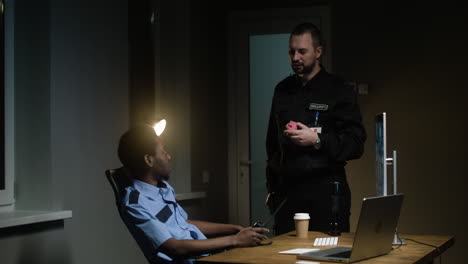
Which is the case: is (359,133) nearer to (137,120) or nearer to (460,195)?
→ (137,120)

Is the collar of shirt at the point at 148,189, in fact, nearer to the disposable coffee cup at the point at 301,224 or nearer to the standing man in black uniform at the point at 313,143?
the disposable coffee cup at the point at 301,224

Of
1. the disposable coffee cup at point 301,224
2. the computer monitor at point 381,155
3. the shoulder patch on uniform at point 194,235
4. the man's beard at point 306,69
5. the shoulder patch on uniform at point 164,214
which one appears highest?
the man's beard at point 306,69

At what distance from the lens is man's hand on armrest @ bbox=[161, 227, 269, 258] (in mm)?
2197

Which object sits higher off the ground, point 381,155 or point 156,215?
point 381,155

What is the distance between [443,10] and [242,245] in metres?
3.60

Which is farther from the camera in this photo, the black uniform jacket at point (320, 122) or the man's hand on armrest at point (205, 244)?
the black uniform jacket at point (320, 122)

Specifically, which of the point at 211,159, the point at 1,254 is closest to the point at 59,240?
the point at 1,254

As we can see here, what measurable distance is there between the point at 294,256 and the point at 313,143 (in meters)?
0.88

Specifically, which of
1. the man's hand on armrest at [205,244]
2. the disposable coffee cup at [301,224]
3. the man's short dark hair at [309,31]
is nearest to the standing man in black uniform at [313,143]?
the man's short dark hair at [309,31]

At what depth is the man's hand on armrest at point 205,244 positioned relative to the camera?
220 cm

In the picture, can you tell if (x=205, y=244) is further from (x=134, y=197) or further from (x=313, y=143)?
(x=313, y=143)

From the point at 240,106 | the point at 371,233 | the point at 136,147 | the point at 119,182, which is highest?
the point at 240,106

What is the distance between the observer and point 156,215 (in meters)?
2.35

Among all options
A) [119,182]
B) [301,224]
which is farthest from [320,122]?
[119,182]
